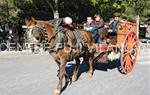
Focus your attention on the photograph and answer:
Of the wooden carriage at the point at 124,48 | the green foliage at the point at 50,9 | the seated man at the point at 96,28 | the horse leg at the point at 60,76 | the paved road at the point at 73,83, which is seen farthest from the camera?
the green foliage at the point at 50,9

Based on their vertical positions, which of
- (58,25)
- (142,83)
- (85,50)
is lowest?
(142,83)

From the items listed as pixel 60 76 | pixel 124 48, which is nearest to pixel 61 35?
pixel 60 76

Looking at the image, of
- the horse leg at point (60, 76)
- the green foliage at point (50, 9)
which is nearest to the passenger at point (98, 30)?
the horse leg at point (60, 76)

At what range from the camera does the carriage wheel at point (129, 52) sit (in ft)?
44.0

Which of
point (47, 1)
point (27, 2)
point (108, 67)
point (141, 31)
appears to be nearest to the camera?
point (108, 67)

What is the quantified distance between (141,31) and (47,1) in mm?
17093

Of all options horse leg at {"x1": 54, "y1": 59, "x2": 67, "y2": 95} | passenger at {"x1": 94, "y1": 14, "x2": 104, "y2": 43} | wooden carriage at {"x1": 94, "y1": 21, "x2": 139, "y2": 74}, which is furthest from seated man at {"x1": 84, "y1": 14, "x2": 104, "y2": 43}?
horse leg at {"x1": 54, "y1": 59, "x2": 67, "y2": 95}

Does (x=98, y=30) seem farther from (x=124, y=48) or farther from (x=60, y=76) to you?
(x=60, y=76)

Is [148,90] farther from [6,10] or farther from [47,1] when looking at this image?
[6,10]

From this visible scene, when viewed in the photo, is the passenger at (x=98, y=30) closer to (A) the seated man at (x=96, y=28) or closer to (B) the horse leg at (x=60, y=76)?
(A) the seated man at (x=96, y=28)

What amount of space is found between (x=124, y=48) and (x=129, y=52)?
43 centimetres

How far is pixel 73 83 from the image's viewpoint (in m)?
11.6

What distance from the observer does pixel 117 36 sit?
13.4m

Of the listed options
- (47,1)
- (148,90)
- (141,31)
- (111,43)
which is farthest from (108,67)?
(141,31)
